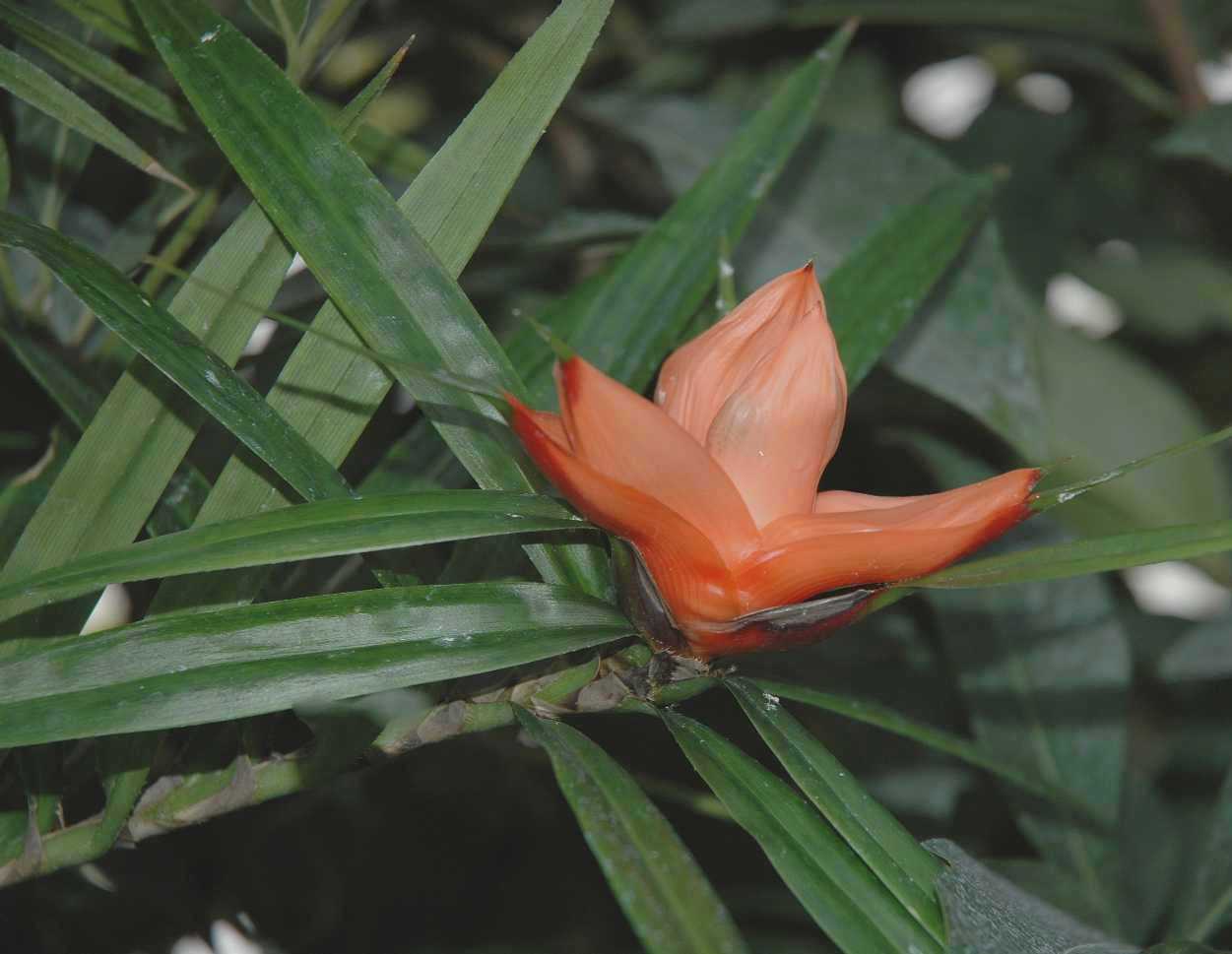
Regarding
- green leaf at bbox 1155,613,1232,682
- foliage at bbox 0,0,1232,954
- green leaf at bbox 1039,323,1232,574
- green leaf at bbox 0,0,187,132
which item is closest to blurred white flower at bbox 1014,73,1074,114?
foliage at bbox 0,0,1232,954

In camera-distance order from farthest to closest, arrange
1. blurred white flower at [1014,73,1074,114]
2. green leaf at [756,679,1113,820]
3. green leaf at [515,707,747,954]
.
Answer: blurred white flower at [1014,73,1074,114]
green leaf at [756,679,1113,820]
green leaf at [515,707,747,954]

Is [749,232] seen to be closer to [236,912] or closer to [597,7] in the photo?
[597,7]

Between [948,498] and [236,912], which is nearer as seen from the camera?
[948,498]

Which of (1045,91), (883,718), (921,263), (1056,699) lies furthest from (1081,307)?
(883,718)

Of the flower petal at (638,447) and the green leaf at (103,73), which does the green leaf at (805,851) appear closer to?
the flower petal at (638,447)

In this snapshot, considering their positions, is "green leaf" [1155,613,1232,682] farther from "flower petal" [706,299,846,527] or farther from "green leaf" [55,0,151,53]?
Result: "green leaf" [55,0,151,53]

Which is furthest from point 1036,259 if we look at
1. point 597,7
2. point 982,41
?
point 597,7

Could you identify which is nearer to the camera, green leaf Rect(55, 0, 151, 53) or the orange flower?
the orange flower
